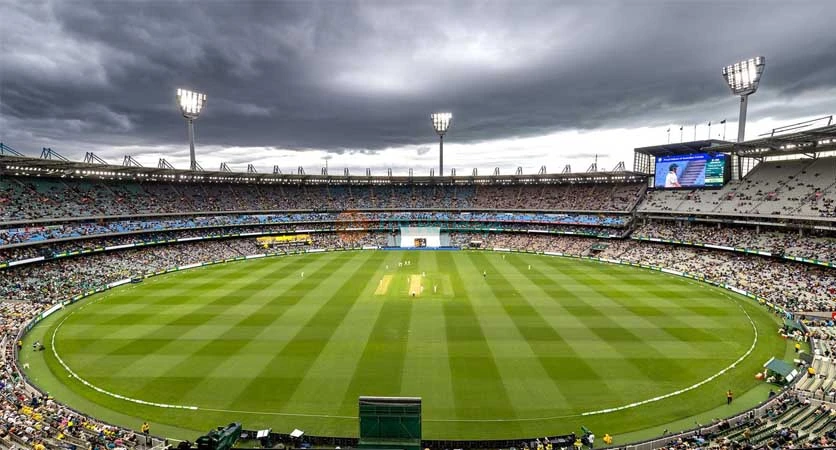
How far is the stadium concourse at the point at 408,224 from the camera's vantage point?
18.3 m

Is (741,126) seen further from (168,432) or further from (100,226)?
(100,226)

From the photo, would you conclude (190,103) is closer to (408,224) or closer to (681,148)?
(408,224)

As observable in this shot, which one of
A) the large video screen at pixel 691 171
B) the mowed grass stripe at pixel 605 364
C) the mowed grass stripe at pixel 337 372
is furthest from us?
the large video screen at pixel 691 171

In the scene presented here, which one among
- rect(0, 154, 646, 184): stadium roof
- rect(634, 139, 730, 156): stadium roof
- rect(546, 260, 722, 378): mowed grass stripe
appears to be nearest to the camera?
rect(546, 260, 722, 378): mowed grass stripe

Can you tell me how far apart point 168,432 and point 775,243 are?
59.9m

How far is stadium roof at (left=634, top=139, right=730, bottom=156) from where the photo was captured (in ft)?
180

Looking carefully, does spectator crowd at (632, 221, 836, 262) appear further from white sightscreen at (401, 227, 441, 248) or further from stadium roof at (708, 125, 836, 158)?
white sightscreen at (401, 227, 441, 248)

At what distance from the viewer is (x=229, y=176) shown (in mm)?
68750

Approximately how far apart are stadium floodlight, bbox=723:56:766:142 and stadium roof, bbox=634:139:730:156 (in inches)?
135

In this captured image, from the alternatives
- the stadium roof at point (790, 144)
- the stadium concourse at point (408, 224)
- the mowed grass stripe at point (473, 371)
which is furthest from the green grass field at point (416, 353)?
the stadium roof at point (790, 144)

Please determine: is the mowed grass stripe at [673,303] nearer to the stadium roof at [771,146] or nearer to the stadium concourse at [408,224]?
the stadium concourse at [408,224]

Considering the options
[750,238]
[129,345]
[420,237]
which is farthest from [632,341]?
[420,237]

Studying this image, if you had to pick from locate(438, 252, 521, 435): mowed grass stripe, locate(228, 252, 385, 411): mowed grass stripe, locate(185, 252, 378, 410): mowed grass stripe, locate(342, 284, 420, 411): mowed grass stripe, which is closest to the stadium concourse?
locate(185, 252, 378, 410): mowed grass stripe

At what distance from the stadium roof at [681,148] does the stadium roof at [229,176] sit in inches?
166
